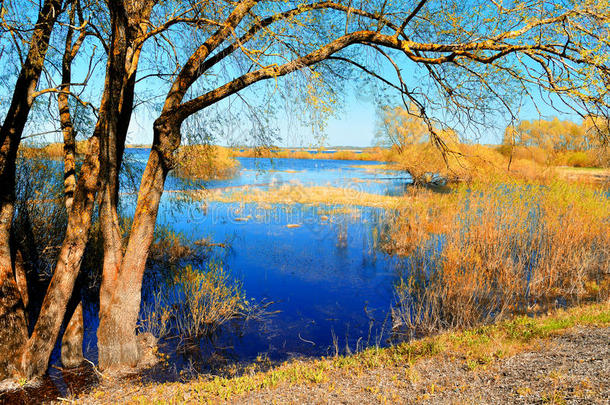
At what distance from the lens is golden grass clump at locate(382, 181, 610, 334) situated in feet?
25.3

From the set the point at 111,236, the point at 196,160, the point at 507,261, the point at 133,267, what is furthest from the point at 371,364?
the point at 507,261

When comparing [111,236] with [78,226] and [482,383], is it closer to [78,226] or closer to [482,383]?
[78,226]

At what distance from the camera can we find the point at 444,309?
773 cm

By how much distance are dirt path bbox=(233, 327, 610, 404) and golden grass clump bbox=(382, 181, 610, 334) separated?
2.45 m

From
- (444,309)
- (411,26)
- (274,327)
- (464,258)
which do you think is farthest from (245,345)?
(411,26)

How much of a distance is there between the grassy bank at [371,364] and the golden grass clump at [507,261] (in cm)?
139

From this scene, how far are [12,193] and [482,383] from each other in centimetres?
698

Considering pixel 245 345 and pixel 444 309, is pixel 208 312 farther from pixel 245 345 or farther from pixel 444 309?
pixel 444 309

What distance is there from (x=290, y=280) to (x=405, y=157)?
728 inches

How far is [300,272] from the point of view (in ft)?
36.7

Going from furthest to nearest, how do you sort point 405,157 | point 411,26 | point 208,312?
→ 1. point 405,157
2. point 208,312
3. point 411,26

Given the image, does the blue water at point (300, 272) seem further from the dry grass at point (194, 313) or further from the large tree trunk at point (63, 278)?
the large tree trunk at point (63, 278)

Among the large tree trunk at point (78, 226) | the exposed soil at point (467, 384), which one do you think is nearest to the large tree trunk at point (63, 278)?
the large tree trunk at point (78, 226)

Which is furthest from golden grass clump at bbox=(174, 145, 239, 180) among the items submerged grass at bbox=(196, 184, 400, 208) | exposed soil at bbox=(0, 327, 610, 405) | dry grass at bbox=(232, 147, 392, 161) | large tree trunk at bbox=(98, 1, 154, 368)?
submerged grass at bbox=(196, 184, 400, 208)
